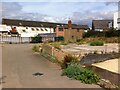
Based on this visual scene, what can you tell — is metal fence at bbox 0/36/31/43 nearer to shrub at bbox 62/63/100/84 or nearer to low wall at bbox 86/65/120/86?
shrub at bbox 62/63/100/84

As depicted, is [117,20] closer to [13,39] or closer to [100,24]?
[100,24]

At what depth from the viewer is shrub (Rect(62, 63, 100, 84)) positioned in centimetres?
1227

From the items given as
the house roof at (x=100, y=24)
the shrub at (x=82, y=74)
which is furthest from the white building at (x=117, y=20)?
the shrub at (x=82, y=74)

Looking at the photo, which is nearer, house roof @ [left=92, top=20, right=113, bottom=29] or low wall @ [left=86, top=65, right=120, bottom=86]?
low wall @ [left=86, top=65, right=120, bottom=86]

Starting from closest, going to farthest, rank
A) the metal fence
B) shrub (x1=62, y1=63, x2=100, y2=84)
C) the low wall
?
the low wall → shrub (x1=62, y1=63, x2=100, y2=84) → the metal fence

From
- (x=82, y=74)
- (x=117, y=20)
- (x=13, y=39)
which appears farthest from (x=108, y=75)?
(x=117, y=20)

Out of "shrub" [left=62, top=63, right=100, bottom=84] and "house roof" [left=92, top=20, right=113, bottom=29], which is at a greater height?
"house roof" [left=92, top=20, right=113, bottom=29]

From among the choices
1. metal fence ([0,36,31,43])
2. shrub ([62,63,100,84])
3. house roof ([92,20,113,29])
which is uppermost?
house roof ([92,20,113,29])

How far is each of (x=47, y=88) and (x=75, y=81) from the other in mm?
1912

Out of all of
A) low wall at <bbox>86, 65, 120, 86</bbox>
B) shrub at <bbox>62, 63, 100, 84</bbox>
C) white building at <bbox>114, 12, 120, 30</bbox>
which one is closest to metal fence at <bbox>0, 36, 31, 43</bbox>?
white building at <bbox>114, 12, 120, 30</bbox>

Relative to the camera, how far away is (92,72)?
12.8m

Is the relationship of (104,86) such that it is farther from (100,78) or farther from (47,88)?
(47,88)

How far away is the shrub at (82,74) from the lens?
40.2 feet

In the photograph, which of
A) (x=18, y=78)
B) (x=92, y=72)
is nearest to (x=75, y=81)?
(x=92, y=72)
